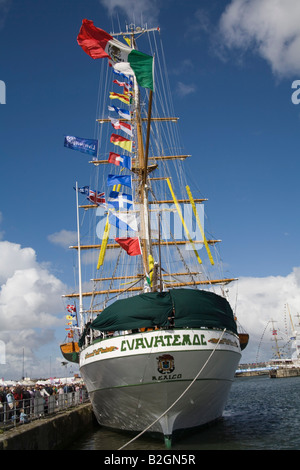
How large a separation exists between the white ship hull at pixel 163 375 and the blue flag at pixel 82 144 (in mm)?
11591

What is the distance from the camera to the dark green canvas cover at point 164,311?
13.4 m

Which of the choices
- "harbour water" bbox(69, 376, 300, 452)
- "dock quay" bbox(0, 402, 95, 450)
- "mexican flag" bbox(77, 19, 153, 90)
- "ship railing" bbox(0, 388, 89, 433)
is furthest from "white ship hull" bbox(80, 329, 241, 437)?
"mexican flag" bbox(77, 19, 153, 90)

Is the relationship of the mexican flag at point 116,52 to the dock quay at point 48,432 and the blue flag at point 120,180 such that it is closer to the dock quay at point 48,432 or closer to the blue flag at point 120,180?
the blue flag at point 120,180

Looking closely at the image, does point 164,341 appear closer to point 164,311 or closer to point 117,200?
point 164,311

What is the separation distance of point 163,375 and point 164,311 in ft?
6.94

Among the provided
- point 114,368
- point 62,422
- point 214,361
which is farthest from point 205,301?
point 62,422

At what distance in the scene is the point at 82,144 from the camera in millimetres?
21594

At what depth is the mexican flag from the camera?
12.4 metres

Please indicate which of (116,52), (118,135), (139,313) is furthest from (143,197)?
(116,52)
